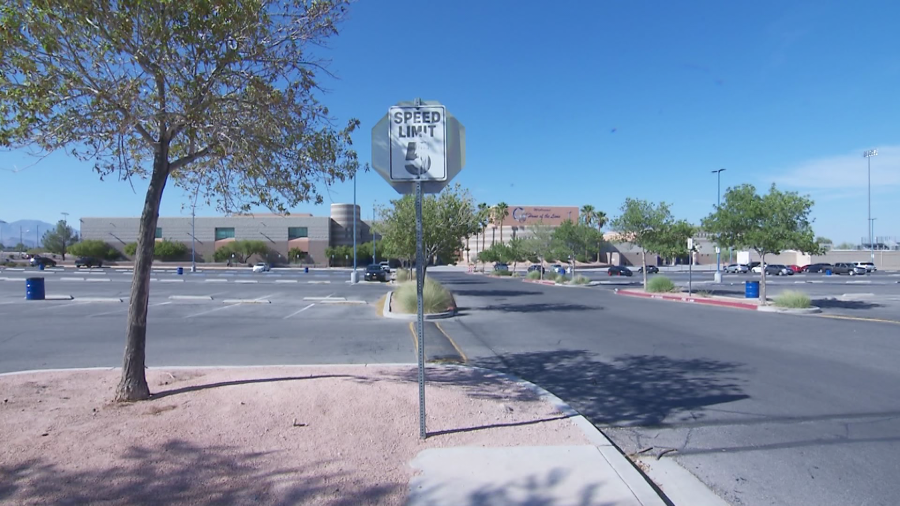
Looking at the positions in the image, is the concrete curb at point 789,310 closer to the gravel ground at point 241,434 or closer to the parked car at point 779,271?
the gravel ground at point 241,434

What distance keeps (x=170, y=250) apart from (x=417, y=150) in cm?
9369

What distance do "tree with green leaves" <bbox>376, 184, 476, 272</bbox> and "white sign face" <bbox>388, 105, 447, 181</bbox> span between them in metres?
18.2

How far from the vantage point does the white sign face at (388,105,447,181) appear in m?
5.40

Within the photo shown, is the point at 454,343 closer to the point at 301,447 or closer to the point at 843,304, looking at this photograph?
the point at 301,447

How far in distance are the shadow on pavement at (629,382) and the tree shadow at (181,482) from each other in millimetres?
3399

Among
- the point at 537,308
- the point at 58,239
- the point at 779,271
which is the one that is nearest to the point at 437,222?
the point at 537,308

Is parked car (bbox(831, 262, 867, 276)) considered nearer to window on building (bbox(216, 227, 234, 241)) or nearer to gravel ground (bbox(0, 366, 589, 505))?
gravel ground (bbox(0, 366, 589, 505))

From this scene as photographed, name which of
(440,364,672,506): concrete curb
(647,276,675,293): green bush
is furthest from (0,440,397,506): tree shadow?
(647,276,675,293): green bush

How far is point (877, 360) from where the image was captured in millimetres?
10414

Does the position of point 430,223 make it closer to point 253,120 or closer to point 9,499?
point 253,120

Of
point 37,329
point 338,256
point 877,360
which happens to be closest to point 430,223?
point 37,329

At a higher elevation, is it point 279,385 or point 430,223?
point 430,223

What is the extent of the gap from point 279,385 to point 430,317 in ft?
37.5

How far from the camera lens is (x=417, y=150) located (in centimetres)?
543
